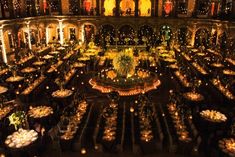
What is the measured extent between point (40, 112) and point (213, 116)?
9.59m

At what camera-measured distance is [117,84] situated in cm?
2097

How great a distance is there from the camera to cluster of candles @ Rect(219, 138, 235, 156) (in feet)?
36.9

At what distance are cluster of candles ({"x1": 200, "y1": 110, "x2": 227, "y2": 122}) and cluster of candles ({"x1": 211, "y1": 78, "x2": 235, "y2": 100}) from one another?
12.8ft

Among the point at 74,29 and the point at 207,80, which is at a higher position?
the point at 74,29

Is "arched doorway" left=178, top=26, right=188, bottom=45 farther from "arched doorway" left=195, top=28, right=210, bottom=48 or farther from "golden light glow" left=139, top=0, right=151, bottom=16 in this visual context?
"golden light glow" left=139, top=0, right=151, bottom=16

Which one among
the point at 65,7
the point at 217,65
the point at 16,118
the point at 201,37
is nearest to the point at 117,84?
the point at 16,118

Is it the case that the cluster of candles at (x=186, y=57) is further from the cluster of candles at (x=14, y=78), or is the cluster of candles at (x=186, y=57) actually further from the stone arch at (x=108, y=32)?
the cluster of candles at (x=14, y=78)

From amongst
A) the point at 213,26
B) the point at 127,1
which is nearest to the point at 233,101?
the point at 213,26

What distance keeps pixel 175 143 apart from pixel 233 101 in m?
6.83

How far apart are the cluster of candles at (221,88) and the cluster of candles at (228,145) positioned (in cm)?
646

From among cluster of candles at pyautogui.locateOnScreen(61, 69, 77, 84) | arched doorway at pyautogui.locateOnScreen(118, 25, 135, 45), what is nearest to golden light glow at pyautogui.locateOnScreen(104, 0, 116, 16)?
arched doorway at pyautogui.locateOnScreen(118, 25, 135, 45)

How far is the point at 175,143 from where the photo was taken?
13242 millimetres

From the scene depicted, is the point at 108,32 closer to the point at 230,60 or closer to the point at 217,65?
the point at 230,60

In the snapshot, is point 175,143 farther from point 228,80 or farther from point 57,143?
point 228,80
